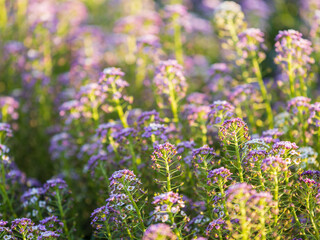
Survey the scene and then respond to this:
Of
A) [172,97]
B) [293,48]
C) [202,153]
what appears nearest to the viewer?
[202,153]

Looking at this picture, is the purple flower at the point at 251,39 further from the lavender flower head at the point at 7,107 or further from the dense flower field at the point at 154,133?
the lavender flower head at the point at 7,107

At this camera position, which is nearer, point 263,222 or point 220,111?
point 263,222

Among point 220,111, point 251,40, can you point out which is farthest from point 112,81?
point 251,40

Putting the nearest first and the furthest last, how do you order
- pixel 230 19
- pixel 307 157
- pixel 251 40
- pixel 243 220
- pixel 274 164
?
pixel 243 220, pixel 274 164, pixel 307 157, pixel 251 40, pixel 230 19

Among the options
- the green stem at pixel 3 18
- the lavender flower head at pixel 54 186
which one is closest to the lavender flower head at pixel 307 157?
the lavender flower head at pixel 54 186

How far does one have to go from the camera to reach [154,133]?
4.34 meters

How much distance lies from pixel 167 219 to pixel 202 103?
3304 millimetres

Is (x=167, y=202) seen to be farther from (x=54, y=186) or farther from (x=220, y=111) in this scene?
(x=54, y=186)

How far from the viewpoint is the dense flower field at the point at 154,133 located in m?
3.55

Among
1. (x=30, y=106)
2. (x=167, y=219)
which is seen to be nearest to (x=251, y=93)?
(x=167, y=219)

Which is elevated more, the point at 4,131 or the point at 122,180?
the point at 4,131

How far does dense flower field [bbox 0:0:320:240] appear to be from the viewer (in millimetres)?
3547

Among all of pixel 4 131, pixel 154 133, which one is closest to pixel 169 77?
pixel 154 133

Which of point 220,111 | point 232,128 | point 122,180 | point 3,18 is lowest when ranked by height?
point 122,180
